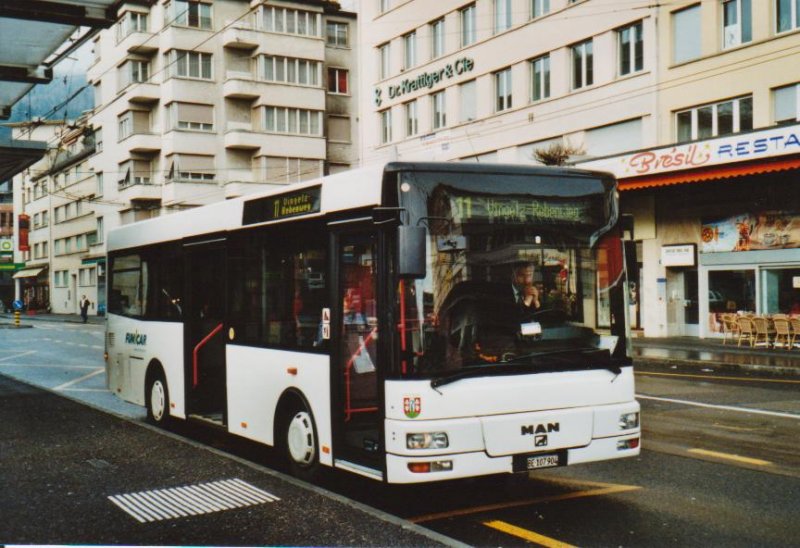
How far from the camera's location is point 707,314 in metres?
27.4

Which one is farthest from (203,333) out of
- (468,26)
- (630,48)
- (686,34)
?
(468,26)

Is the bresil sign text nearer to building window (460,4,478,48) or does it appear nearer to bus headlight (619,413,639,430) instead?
building window (460,4,478,48)

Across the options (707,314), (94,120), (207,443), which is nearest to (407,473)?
(207,443)

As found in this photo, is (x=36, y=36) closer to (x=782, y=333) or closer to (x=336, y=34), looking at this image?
(x=782, y=333)

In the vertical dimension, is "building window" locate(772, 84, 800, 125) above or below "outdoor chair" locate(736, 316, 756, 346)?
above

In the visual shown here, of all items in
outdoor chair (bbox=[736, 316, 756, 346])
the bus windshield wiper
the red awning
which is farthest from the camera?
outdoor chair (bbox=[736, 316, 756, 346])

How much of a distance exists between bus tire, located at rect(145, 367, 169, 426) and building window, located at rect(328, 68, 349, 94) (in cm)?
4967

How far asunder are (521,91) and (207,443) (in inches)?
1043

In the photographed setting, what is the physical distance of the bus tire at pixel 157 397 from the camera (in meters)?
11.2

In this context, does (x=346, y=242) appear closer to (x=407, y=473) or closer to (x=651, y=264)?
(x=407, y=473)

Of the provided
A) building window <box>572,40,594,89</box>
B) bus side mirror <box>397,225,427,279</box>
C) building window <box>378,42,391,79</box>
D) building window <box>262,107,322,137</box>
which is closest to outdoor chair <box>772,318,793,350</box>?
building window <box>572,40,594,89</box>

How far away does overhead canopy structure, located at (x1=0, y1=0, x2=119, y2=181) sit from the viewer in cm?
844

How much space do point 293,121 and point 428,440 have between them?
52.0 meters

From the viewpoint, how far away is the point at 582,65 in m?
32.1
